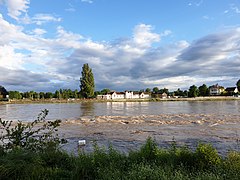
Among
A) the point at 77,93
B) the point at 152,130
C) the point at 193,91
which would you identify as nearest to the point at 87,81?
the point at 77,93

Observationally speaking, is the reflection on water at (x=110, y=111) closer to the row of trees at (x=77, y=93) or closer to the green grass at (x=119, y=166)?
the green grass at (x=119, y=166)

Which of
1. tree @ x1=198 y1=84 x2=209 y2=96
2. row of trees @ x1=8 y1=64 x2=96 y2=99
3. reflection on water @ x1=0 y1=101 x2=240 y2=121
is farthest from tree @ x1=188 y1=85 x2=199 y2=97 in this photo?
reflection on water @ x1=0 y1=101 x2=240 y2=121

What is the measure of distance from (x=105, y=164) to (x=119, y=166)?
1.76ft

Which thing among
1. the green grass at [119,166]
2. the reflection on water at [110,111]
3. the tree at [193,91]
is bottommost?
the reflection on water at [110,111]

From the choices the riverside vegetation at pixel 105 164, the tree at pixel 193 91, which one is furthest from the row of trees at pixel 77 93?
the riverside vegetation at pixel 105 164

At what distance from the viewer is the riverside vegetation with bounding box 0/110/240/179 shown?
21.9 feet

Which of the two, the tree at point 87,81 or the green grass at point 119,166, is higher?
the tree at point 87,81

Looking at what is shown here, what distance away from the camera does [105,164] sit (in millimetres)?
8188

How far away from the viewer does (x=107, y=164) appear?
8227 mm

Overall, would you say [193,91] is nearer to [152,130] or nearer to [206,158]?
[152,130]

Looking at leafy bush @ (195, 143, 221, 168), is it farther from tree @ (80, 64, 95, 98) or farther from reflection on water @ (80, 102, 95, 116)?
tree @ (80, 64, 95, 98)

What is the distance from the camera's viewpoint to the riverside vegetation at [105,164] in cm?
667

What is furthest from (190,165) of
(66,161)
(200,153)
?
(66,161)

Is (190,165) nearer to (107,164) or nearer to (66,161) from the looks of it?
(107,164)
